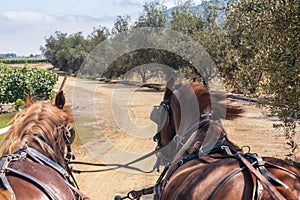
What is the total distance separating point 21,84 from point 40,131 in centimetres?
1782

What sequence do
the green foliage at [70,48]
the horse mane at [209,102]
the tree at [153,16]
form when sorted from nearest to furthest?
the horse mane at [209,102]
the tree at [153,16]
the green foliage at [70,48]

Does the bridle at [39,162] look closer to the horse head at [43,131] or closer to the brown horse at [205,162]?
the horse head at [43,131]

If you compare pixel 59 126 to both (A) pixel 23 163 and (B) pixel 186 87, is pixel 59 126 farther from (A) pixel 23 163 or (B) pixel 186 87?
(B) pixel 186 87

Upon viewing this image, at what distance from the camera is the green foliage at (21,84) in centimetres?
1980

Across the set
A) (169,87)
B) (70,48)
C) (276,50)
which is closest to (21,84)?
(169,87)

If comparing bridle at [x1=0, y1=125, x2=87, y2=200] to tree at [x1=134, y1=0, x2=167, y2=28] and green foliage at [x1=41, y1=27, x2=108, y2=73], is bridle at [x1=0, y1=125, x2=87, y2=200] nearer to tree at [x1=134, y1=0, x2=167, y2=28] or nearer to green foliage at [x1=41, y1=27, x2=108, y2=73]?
tree at [x1=134, y1=0, x2=167, y2=28]

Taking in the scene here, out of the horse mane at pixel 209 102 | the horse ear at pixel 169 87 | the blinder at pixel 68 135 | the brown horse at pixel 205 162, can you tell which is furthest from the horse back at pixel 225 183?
the horse ear at pixel 169 87

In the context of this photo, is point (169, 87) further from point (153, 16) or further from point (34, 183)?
point (153, 16)

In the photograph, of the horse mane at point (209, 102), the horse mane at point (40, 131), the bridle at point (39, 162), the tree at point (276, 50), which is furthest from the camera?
the tree at point (276, 50)

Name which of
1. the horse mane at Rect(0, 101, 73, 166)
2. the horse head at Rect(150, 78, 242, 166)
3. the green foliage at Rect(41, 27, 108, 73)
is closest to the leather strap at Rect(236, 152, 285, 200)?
the horse head at Rect(150, 78, 242, 166)

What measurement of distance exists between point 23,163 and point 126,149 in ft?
29.7

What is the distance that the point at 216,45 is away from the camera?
2217 centimetres

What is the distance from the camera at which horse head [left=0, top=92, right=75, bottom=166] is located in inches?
137

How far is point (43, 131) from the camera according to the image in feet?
11.8
